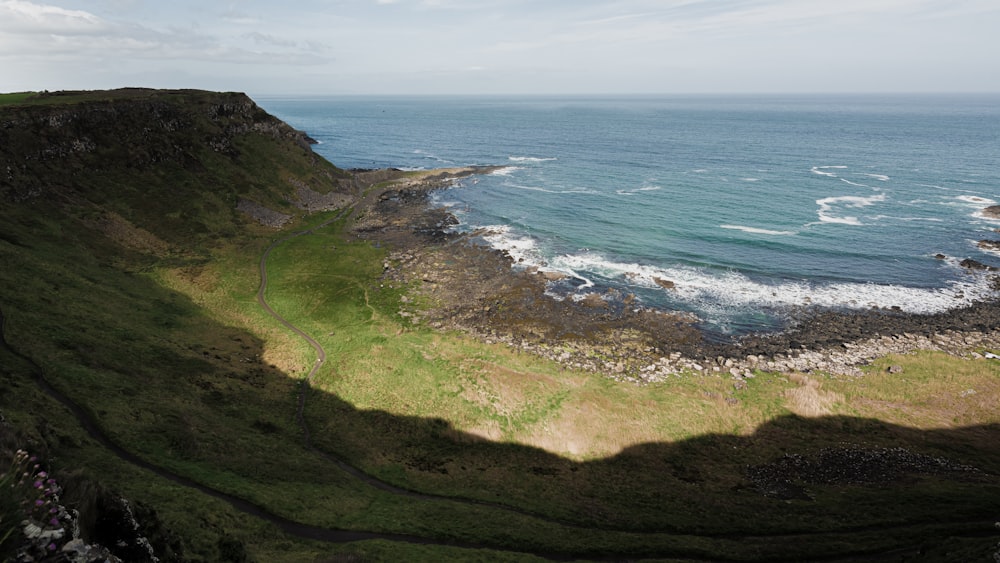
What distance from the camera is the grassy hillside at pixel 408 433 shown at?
3084 centimetres

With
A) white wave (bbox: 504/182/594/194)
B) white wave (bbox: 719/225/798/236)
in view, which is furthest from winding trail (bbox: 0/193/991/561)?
white wave (bbox: 504/182/594/194)

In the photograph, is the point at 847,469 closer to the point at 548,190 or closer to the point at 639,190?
the point at 639,190

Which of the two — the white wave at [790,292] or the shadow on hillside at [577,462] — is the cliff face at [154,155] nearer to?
the shadow on hillside at [577,462]

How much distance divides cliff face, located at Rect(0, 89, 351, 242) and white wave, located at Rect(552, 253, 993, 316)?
246 ft

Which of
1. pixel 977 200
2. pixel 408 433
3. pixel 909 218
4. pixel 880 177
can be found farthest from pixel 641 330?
pixel 880 177

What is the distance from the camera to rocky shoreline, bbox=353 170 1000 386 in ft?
179

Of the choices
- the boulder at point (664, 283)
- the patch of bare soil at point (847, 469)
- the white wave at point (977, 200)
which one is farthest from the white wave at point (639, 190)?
the patch of bare soil at point (847, 469)

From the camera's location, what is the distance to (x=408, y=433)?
4488 cm

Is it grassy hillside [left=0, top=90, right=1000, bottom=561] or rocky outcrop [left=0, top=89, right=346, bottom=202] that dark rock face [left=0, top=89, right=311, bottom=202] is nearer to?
rocky outcrop [left=0, top=89, right=346, bottom=202]

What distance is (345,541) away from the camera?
30219 mm

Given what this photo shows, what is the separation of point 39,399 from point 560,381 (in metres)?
42.0

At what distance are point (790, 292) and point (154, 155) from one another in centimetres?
11816

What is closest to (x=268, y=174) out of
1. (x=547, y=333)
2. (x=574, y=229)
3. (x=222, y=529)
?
(x=574, y=229)

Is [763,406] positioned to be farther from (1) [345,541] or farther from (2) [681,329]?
(1) [345,541]
